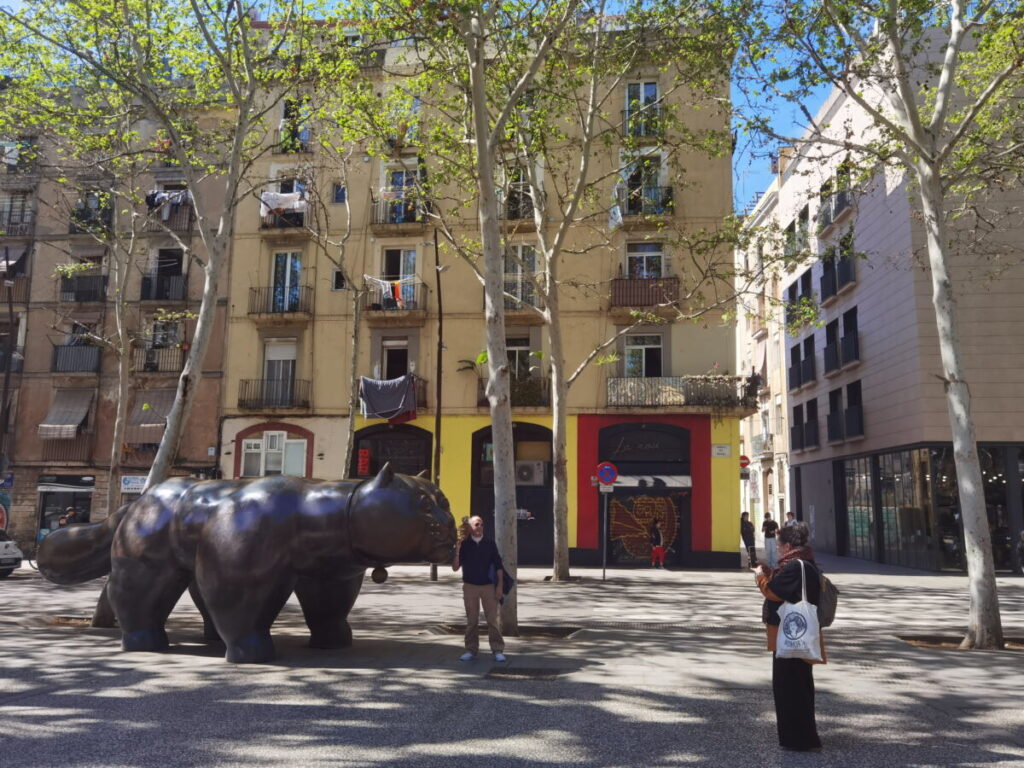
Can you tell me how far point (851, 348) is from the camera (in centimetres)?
2923

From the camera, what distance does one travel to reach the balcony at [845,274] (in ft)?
96.4

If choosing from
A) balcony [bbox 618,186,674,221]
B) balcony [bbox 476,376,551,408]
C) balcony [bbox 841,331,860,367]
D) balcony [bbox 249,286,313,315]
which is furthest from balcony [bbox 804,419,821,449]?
balcony [bbox 249,286,313,315]

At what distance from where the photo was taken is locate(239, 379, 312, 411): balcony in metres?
27.3

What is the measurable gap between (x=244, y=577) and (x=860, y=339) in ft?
84.2

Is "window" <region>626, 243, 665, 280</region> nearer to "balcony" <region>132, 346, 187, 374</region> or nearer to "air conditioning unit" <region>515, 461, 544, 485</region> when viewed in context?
"air conditioning unit" <region>515, 461, 544, 485</region>

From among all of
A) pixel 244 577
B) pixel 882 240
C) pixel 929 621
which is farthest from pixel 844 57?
pixel 882 240

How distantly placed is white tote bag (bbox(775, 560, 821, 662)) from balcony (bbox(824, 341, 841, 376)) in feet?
88.7

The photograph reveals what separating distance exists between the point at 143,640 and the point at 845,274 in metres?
27.3

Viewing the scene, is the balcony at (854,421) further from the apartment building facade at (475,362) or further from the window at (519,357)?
the window at (519,357)

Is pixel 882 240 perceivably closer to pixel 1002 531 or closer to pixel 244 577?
pixel 1002 531

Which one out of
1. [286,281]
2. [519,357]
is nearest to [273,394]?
[286,281]

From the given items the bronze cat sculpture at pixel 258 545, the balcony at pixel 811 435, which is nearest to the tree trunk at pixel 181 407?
the bronze cat sculpture at pixel 258 545

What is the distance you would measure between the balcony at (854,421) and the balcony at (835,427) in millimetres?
1073

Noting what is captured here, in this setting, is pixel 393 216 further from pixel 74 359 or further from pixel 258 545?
pixel 258 545
